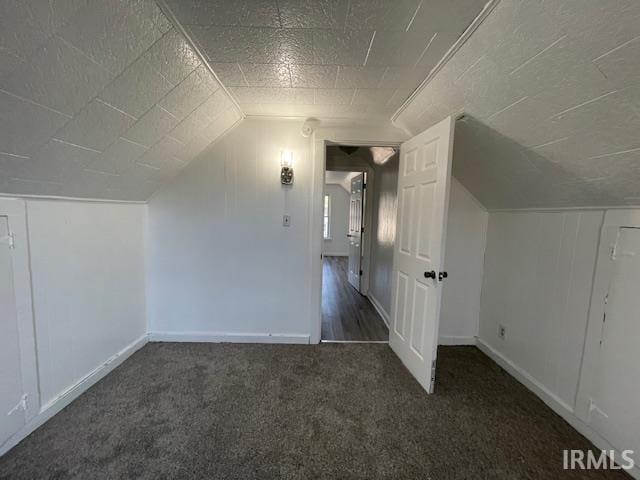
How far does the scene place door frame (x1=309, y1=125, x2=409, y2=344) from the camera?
242cm

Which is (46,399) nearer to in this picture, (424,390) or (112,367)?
(112,367)

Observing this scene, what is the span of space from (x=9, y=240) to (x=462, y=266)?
131 inches

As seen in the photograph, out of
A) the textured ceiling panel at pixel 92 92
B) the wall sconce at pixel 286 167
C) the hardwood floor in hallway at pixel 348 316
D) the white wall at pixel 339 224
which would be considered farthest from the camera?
the white wall at pixel 339 224

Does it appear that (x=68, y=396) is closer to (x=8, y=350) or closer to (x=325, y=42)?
(x=8, y=350)

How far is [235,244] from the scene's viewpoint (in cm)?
254

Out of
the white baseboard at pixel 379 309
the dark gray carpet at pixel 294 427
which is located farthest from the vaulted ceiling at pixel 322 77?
the white baseboard at pixel 379 309

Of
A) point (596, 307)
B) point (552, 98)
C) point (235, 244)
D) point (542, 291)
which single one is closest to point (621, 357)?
point (596, 307)

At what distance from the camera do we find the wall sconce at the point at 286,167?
240 centimetres

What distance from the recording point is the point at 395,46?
1.37m

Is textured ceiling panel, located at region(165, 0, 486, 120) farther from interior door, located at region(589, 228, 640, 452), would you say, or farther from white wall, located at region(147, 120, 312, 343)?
interior door, located at region(589, 228, 640, 452)

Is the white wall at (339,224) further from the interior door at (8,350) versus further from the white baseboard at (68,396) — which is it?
the interior door at (8,350)

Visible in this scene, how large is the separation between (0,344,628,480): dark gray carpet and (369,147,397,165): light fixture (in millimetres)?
2464

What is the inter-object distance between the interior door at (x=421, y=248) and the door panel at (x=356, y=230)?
6.36ft

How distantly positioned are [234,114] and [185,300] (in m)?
1.82
